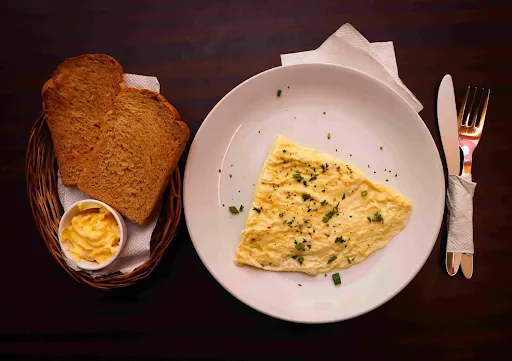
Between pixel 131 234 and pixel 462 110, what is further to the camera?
pixel 462 110

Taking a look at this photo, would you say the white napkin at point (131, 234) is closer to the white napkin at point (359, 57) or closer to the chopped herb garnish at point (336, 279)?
the white napkin at point (359, 57)

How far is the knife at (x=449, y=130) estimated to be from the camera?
7.14 ft

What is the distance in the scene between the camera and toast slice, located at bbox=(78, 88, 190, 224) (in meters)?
2.04

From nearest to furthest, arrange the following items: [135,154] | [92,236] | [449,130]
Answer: [92,236], [135,154], [449,130]

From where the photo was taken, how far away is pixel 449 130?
7.21ft

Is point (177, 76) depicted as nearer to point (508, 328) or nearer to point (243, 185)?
point (243, 185)

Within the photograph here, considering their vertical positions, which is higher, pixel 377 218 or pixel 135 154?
pixel 135 154

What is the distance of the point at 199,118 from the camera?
2273 mm

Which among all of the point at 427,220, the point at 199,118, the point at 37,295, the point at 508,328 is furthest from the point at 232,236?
the point at 508,328

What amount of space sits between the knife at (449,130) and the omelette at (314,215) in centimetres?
31

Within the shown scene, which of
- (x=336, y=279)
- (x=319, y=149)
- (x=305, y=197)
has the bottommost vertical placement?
(x=336, y=279)

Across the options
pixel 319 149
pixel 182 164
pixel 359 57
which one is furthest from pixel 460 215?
pixel 182 164

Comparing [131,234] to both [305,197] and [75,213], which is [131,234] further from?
[305,197]

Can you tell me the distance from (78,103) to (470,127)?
1.93 metres
